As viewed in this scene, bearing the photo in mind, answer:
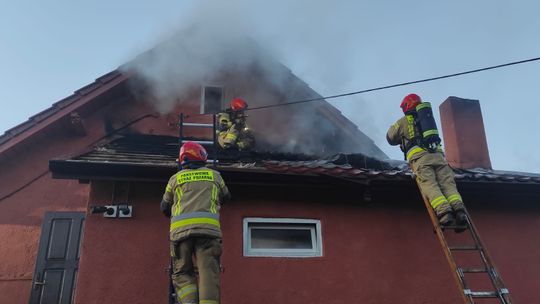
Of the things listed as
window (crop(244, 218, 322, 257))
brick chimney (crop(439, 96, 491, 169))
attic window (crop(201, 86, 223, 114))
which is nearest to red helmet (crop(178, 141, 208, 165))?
window (crop(244, 218, 322, 257))

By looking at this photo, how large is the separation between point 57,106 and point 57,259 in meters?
2.77

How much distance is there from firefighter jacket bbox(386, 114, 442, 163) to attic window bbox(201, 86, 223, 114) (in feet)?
14.2

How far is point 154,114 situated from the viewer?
9.02 meters

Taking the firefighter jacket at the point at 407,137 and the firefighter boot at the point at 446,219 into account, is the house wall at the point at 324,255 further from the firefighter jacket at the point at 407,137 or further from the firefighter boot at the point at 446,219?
the firefighter boot at the point at 446,219

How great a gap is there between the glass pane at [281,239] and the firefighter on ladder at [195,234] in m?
1.43

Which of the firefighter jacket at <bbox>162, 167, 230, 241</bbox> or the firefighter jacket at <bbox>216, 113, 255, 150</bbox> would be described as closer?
the firefighter jacket at <bbox>162, 167, 230, 241</bbox>

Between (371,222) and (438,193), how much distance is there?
44.8 inches

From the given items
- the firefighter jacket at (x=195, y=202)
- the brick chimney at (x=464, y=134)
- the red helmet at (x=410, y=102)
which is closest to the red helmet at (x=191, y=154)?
the firefighter jacket at (x=195, y=202)

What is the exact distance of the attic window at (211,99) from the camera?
9.28 m

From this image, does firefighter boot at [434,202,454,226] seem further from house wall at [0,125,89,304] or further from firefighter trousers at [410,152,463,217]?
house wall at [0,125,89,304]

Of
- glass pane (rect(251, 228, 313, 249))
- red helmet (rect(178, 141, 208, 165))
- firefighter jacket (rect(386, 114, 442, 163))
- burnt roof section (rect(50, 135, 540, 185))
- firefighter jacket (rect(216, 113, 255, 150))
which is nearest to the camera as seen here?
red helmet (rect(178, 141, 208, 165))

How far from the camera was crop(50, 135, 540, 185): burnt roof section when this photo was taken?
5199 millimetres

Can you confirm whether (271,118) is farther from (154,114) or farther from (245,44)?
(154,114)

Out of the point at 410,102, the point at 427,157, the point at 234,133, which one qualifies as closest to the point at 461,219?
the point at 427,157
